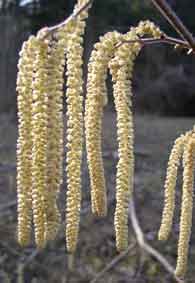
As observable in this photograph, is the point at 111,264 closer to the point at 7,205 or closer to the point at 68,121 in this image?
the point at 7,205

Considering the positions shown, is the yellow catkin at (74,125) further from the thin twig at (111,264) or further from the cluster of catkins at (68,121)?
the thin twig at (111,264)

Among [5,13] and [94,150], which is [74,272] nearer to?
[94,150]

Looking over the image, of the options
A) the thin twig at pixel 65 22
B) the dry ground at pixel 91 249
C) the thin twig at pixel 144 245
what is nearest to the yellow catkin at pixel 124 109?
the thin twig at pixel 65 22

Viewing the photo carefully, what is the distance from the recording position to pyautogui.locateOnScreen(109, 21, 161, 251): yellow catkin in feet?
2.81

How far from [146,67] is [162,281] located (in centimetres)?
912

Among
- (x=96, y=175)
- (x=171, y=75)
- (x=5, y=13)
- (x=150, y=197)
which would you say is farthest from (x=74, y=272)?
(x=171, y=75)

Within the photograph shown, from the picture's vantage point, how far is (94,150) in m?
0.87

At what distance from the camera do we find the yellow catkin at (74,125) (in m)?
0.78

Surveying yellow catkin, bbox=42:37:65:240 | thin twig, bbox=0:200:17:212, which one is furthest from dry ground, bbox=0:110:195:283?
yellow catkin, bbox=42:37:65:240

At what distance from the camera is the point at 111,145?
7.04 meters

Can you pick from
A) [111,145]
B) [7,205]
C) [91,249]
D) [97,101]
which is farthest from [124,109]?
[111,145]

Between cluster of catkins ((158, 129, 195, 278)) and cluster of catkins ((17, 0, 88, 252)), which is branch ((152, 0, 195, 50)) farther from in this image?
cluster of catkins ((158, 129, 195, 278))

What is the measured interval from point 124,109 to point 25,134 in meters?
0.15

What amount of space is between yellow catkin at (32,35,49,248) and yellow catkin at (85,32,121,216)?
4.2 inches
